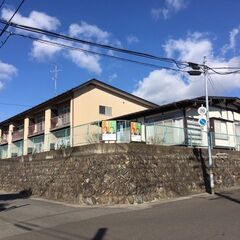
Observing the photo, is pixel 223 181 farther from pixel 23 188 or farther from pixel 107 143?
pixel 23 188

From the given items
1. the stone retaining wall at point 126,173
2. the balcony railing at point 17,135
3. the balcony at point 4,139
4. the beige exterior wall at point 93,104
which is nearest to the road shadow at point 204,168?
the stone retaining wall at point 126,173

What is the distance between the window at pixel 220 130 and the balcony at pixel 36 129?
71.3 feet

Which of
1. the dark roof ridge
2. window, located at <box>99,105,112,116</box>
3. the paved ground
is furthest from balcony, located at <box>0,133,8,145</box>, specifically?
the paved ground

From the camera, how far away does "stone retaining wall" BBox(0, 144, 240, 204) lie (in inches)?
664

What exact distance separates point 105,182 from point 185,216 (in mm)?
5691

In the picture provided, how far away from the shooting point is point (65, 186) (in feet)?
63.9

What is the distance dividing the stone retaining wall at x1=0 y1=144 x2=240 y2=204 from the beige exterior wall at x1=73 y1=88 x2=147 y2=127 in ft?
41.7

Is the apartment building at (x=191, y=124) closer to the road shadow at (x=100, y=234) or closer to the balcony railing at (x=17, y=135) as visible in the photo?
the road shadow at (x=100, y=234)

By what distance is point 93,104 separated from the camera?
3756cm

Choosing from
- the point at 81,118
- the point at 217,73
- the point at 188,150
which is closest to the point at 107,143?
the point at 188,150

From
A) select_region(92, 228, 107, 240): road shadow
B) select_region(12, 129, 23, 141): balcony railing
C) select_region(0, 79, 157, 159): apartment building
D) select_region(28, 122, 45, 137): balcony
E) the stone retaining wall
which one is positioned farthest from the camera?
select_region(12, 129, 23, 141): balcony railing

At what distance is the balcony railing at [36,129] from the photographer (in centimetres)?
4292

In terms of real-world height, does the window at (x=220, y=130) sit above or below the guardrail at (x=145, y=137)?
above

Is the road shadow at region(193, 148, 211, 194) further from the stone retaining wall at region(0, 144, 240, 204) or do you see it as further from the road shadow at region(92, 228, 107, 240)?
the road shadow at region(92, 228, 107, 240)
